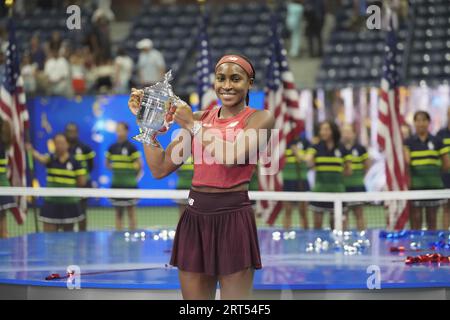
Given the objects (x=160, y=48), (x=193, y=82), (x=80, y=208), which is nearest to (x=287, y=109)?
(x=80, y=208)

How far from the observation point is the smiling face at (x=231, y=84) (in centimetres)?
554

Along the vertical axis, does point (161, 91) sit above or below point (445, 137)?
above

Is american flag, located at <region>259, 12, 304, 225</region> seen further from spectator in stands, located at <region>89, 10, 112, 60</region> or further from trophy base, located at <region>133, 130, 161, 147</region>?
trophy base, located at <region>133, 130, 161, 147</region>

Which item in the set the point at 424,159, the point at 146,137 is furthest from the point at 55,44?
the point at 146,137

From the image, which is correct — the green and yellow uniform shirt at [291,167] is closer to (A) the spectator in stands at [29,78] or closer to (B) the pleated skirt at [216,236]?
(A) the spectator in stands at [29,78]

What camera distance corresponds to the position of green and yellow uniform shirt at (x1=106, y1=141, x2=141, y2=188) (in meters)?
14.6

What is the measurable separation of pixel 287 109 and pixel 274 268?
7.02 metres

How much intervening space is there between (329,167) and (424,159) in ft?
4.40

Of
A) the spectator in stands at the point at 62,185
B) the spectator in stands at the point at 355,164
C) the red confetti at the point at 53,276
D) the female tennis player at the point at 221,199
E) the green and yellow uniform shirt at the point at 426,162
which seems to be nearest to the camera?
the female tennis player at the point at 221,199

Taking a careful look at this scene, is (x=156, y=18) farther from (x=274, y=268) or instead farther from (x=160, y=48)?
(x=274, y=268)

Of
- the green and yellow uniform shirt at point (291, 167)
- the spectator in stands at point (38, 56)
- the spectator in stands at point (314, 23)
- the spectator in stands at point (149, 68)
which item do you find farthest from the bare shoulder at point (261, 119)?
the spectator in stands at point (314, 23)

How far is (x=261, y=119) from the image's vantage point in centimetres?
550

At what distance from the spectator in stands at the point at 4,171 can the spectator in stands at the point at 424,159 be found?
5.50 metres

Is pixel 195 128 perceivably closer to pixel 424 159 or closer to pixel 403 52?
pixel 424 159
